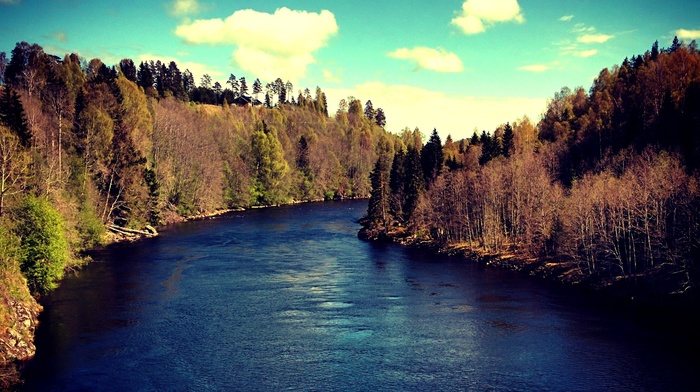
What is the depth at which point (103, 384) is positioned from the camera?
2923 centimetres

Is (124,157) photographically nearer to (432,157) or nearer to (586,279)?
(432,157)

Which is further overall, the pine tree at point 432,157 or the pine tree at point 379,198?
the pine tree at point 432,157

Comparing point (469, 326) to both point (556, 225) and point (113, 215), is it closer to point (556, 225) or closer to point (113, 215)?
point (556, 225)

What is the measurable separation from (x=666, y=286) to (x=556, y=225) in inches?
667

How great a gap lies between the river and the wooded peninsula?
3.73 meters

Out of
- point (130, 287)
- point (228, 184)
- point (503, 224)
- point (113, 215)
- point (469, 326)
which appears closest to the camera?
point (469, 326)

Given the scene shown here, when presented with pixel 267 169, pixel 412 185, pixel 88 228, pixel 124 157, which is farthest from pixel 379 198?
pixel 267 169

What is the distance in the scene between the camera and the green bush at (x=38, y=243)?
41.2 meters

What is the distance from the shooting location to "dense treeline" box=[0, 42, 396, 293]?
148 feet

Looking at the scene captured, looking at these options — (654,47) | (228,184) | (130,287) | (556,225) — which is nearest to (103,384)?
(130,287)

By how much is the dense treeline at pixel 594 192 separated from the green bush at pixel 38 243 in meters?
48.8

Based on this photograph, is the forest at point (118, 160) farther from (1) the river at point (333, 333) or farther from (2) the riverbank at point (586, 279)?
(2) the riverbank at point (586, 279)

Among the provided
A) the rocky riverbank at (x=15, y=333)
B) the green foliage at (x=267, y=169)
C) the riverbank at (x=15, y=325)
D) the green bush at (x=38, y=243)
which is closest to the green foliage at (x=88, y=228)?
the green bush at (x=38, y=243)

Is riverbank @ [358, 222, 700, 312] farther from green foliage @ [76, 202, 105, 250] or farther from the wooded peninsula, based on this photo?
green foliage @ [76, 202, 105, 250]
